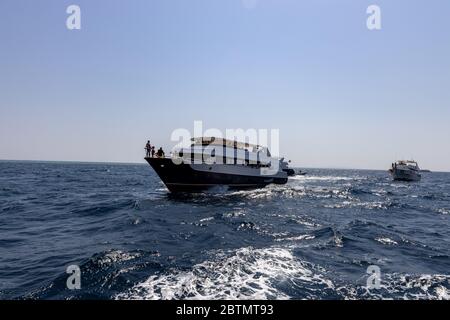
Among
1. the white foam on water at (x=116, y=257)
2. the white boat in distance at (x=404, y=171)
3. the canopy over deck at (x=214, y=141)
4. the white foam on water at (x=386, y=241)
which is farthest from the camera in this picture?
the white boat in distance at (x=404, y=171)

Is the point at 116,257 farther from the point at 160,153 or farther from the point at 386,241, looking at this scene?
the point at 160,153

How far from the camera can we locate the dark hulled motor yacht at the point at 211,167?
32.0 m

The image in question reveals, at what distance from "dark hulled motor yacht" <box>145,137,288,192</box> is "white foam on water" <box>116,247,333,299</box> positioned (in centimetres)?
2095

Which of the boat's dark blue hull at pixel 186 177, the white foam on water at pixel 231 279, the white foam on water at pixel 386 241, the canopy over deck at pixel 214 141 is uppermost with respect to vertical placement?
the canopy over deck at pixel 214 141

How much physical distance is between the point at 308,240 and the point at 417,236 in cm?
761

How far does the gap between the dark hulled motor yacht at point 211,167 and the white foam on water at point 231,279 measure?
825 inches

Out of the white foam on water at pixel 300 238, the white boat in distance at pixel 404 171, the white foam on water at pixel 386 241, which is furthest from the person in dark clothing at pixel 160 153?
the white boat in distance at pixel 404 171

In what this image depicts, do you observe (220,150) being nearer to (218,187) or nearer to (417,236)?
(218,187)

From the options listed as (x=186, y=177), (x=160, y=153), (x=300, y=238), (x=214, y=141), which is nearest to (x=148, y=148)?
(x=160, y=153)

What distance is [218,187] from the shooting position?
3562 centimetres

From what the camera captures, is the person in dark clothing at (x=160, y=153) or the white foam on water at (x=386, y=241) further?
the person in dark clothing at (x=160, y=153)

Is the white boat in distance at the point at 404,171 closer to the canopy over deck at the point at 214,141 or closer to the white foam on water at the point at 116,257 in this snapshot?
the canopy over deck at the point at 214,141
